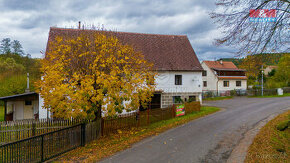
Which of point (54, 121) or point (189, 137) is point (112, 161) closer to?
point (189, 137)

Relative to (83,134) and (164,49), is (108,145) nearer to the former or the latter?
(83,134)

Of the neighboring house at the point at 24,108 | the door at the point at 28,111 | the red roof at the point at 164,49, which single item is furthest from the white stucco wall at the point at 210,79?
the door at the point at 28,111

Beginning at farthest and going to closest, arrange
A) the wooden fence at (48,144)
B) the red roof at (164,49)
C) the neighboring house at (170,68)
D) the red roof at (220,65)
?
the red roof at (220,65) < the red roof at (164,49) < the neighboring house at (170,68) < the wooden fence at (48,144)

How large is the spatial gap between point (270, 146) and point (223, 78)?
1268 inches

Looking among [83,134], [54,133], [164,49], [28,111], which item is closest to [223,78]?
[164,49]

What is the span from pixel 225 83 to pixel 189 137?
107 ft

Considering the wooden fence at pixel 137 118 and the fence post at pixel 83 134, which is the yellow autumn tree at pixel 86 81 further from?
the wooden fence at pixel 137 118

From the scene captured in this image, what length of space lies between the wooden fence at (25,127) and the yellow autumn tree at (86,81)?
147 centimetres

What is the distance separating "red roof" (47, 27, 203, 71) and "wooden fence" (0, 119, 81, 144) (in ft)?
36.9

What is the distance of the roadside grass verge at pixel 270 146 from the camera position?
751 cm

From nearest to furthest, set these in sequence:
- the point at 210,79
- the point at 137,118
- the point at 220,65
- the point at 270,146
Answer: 1. the point at 270,146
2. the point at 137,118
3. the point at 210,79
4. the point at 220,65

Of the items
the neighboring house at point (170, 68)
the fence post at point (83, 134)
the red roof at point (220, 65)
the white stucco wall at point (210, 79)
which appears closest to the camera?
the fence post at point (83, 134)

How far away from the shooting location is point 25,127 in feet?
36.7

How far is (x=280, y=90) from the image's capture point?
33969mm
